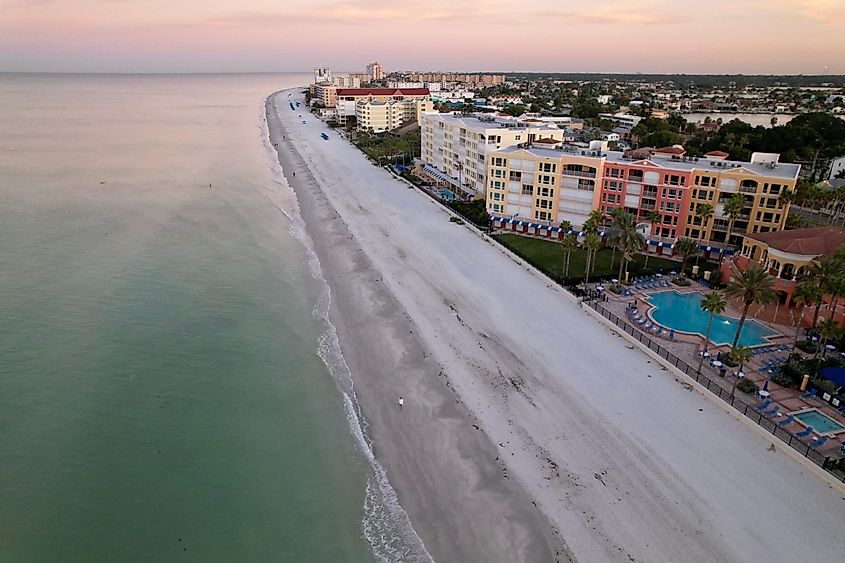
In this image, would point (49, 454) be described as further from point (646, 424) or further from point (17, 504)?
point (646, 424)

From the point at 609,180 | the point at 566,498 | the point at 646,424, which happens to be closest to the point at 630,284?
the point at 609,180

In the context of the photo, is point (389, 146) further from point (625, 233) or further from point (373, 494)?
point (373, 494)

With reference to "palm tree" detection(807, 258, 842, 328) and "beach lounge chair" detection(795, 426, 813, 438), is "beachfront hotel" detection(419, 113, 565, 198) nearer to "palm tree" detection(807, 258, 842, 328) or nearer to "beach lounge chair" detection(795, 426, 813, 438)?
"palm tree" detection(807, 258, 842, 328)

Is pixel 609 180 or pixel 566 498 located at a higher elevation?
pixel 609 180

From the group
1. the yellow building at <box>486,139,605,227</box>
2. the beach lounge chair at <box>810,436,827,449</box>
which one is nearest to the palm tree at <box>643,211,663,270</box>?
the yellow building at <box>486,139,605,227</box>

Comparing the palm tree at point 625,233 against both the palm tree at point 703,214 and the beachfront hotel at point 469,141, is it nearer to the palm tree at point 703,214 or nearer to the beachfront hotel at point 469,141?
the palm tree at point 703,214

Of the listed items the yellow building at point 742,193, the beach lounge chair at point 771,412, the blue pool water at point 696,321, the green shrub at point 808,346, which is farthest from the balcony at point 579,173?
the beach lounge chair at point 771,412
